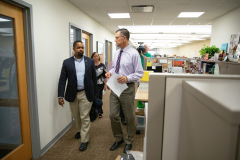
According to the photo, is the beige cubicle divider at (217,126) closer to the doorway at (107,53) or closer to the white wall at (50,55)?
the white wall at (50,55)

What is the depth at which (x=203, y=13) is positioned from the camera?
3.98 meters

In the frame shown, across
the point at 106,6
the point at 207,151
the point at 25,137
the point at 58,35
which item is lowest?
the point at 25,137

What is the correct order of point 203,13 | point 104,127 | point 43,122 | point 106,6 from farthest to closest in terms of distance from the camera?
point 203,13
point 106,6
point 104,127
point 43,122

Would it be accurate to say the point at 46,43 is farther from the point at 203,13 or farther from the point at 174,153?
the point at 203,13

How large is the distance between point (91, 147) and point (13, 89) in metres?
1.29

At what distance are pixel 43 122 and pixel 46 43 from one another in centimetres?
109

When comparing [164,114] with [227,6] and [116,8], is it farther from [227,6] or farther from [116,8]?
[227,6]

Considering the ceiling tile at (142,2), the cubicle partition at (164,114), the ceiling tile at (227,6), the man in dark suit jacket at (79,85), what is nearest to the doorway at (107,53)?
the ceiling tile at (142,2)

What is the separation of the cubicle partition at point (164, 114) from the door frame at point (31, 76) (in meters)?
1.77

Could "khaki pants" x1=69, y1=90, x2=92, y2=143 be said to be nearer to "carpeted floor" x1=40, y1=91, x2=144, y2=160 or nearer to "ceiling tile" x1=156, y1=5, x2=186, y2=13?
"carpeted floor" x1=40, y1=91, x2=144, y2=160

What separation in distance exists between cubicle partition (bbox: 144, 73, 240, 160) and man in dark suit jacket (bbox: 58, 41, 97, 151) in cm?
170

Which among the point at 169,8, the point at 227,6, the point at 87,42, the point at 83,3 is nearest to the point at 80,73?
the point at 83,3

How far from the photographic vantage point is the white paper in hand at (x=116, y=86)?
74.2 inches

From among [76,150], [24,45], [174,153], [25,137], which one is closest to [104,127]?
[76,150]
